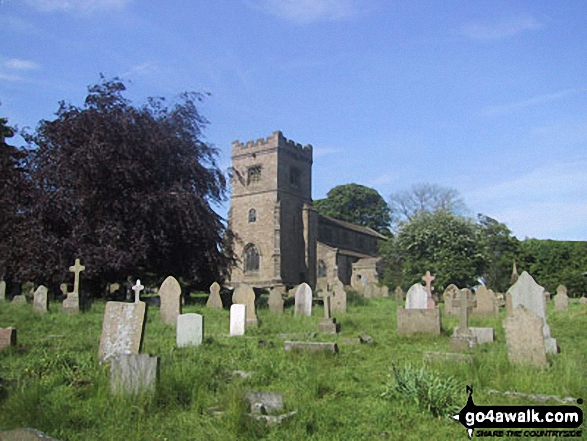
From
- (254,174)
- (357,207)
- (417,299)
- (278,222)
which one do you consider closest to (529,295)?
(417,299)

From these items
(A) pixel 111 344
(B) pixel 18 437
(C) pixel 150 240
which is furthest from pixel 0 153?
(B) pixel 18 437

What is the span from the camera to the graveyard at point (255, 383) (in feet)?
16.0

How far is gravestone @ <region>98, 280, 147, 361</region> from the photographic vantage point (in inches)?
277

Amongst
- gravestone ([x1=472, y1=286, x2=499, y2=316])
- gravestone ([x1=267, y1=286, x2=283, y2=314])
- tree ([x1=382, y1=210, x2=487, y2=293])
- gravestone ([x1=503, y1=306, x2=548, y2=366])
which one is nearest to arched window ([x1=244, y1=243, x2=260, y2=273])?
tree ([x1=382, y1=210, x2=487, y2=293])

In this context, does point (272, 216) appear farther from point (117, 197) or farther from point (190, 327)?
point (190, 327)

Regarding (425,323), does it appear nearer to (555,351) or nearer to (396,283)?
(555,351)

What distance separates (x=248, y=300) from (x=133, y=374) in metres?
7.67

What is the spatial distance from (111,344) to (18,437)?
136 inches

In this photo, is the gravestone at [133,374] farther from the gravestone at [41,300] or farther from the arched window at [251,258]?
the arched window at [251,258]

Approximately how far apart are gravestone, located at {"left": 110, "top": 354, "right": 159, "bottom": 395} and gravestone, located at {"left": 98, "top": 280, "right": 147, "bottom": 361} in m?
1.27

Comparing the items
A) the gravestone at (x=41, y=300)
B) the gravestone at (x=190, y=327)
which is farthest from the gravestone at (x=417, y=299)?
the gravestone at (x=41, y=300)

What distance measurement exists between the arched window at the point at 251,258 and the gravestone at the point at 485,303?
93.6 ft

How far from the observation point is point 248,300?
13.3 meters

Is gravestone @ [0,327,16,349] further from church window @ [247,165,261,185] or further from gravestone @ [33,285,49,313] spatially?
church window @ [247,165,261,185]
